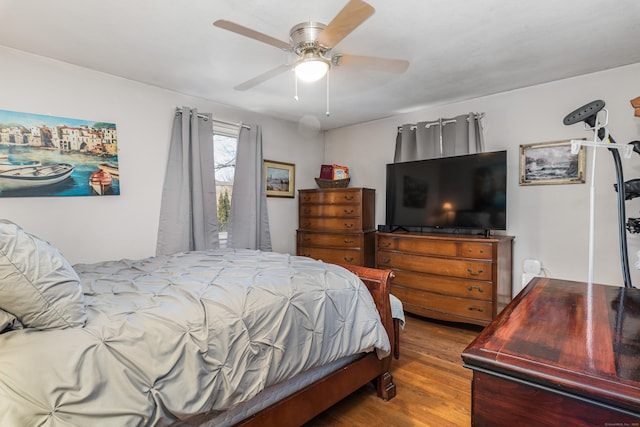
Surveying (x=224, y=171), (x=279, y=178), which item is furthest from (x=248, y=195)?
(x=279, y=178)

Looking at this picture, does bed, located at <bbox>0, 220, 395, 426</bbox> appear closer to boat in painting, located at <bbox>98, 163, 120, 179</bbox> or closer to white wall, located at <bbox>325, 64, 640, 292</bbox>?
boat in painting, located at <bbox>98, 163, 120, 179</bbox>

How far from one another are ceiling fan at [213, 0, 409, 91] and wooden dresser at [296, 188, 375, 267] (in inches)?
71.1

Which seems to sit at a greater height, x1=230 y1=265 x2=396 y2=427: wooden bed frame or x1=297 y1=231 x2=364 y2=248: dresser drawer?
x1=297 y1=231 x2=364 y2=248: dresser drawer

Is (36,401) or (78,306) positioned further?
(78,306)

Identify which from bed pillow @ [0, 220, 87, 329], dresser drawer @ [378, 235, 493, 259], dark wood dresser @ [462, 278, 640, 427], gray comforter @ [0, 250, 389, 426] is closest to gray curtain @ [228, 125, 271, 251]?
dresser drawer @ [378, 235, 493, 259]

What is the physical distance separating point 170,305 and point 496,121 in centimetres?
339

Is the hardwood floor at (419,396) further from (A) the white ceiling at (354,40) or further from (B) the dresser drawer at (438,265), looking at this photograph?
(A) the white ceiling at (354,40)

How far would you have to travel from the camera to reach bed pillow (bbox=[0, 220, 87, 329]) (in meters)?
1.00

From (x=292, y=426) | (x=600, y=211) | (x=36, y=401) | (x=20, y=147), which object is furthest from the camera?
(x=600, y=211)

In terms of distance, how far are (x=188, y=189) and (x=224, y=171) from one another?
22.1 inches

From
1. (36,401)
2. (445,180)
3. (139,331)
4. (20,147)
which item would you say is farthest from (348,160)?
(36,401)

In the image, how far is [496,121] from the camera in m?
3.26

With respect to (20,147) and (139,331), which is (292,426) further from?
(20,147)


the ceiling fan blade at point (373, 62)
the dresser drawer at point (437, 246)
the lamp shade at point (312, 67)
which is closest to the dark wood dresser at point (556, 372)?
the lamp shade at point (312, 67)
